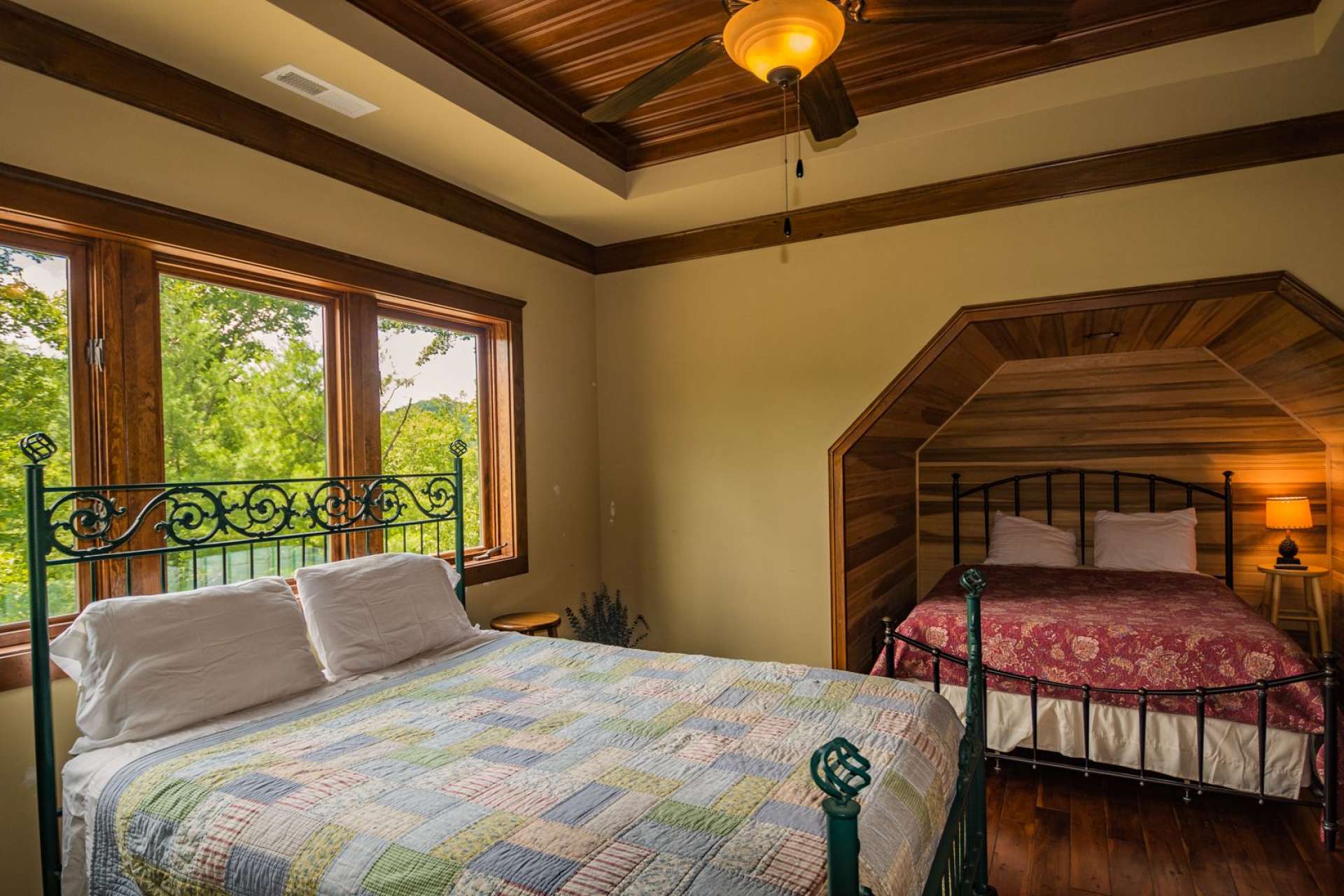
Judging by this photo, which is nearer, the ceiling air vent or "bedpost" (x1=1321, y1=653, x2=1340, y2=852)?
the ceiling air vent

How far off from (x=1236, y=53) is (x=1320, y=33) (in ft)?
0.67

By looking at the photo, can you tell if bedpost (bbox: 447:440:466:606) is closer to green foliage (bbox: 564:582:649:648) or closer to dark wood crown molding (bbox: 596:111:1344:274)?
green foliage (bbox: 564:582:649:648)

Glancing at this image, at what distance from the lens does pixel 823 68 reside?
6.15ft

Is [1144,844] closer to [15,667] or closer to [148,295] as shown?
[15,667]

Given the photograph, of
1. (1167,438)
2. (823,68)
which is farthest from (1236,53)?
(1167,438)

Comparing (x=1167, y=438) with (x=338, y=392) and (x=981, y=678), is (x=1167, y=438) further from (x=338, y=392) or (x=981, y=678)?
(x=338, y=392)

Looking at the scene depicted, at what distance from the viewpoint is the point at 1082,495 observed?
486 cm

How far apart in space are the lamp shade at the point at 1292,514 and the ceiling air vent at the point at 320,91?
4.87 metres

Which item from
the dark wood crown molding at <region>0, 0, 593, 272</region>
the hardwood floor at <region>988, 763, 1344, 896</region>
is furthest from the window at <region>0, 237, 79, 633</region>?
the hardwood floor at <region>988, 763, 1344, 896</region>

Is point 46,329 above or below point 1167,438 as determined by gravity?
above

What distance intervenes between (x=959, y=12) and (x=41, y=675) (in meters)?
2.67

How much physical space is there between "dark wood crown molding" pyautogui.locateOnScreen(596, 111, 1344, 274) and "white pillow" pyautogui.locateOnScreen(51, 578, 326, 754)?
2756 mm

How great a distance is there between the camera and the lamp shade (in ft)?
13.4

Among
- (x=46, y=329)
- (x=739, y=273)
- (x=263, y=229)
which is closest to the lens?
(x=46, y=329)
